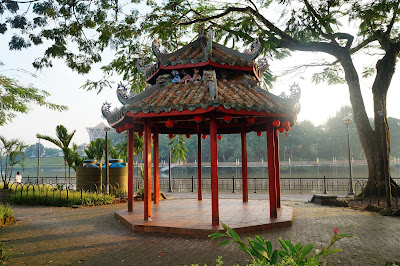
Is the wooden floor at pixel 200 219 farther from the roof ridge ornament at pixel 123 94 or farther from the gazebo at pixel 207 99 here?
the roof ridge ornament at pixel 123 94

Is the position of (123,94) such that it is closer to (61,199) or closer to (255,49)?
(255,49)

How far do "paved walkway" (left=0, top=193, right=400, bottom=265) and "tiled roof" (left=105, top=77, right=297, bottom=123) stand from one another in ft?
10.3

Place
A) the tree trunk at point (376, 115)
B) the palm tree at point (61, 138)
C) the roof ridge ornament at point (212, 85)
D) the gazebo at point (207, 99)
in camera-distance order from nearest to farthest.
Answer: the roof ridge ornament at point (212, 85), the gazebo at point (207, 99), the tree trunk at point (376, 115), the palm tree at point (61, 138)

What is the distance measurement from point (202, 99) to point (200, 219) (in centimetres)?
340

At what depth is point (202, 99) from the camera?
724 centimetres

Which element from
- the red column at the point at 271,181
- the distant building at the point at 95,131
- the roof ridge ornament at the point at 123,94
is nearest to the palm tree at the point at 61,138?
the roof ridge ornament at the point at 123,94

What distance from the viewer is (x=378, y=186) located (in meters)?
12.1

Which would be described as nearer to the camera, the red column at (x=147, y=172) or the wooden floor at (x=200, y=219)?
the wooden floor at (x=200, y=219)

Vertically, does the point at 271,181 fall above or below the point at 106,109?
below

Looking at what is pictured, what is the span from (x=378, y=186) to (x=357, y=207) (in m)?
1.76

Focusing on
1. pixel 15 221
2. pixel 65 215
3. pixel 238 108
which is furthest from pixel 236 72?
pixel 15 221

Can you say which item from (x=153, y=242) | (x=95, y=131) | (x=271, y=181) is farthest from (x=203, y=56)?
(x=95, y=131)

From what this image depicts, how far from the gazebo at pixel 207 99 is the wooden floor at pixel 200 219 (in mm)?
393

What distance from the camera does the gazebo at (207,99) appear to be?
716cm
